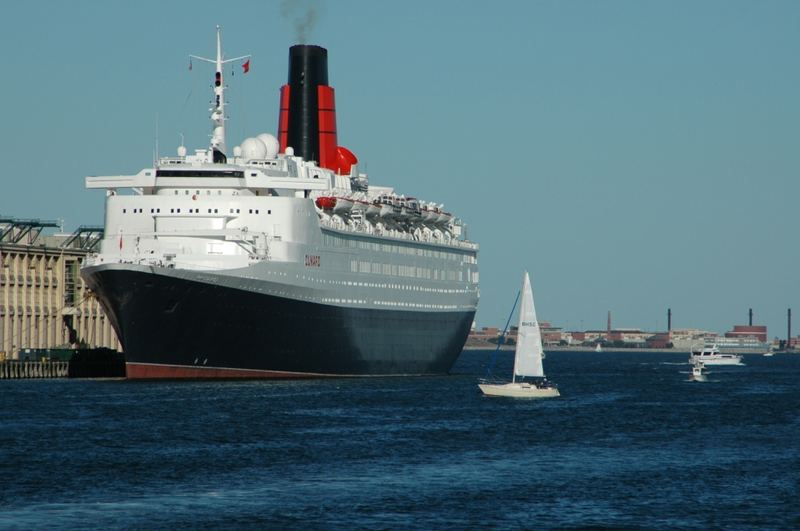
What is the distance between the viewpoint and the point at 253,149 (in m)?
90.9

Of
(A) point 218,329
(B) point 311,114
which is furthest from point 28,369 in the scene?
(B) point 311,114

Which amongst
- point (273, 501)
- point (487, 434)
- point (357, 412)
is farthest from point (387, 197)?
point (273, 501)

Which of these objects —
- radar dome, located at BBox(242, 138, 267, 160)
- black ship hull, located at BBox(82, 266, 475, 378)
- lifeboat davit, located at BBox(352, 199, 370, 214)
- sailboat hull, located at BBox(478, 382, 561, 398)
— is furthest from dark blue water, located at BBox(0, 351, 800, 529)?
lifeboat davit, located at BBox(352, 199, 370, 214)

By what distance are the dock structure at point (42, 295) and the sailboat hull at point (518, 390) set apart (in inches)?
1037

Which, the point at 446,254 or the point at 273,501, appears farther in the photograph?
the point at 446,254

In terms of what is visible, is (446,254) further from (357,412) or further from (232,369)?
(357,412)

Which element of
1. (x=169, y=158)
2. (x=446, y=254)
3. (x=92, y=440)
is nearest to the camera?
(x=92, y=440)

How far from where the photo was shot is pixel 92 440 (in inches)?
2140

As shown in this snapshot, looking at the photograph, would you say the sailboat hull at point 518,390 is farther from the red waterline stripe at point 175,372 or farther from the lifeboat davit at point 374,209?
the lifeboat davit at point 374,209

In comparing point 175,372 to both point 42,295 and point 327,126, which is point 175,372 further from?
point 327,126

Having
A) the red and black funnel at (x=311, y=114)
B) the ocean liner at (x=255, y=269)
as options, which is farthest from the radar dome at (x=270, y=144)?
the red and black funnel at (x=311, y=114)

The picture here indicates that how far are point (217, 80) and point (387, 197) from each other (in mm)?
16192

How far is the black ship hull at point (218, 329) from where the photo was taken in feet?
257

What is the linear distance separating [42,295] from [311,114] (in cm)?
2047
